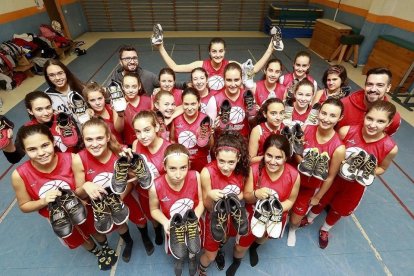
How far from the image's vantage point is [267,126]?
Answer: 8.77 ft

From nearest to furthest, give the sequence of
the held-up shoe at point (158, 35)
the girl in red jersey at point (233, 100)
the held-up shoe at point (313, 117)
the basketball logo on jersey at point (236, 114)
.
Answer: the held-up shoe at point (313, 117), the girl in red jersey at point (233, 100), the basketball logo on jersey at point (236, 114), the held-up shoe at point (158, 35)

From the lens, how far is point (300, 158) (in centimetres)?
254

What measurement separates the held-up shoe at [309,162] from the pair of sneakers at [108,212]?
1741mm

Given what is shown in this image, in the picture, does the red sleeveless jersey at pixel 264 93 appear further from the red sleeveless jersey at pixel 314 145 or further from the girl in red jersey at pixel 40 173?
the girl in red jersey at pixel 40 173

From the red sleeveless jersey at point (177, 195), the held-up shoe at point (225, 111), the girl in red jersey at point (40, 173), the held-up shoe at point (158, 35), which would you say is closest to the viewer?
the girl in red jersey at point (40, 173)

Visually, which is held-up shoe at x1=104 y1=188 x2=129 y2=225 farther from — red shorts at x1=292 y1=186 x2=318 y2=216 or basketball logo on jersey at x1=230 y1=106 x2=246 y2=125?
red shorts at x1=292 y1=186 x2=318 y2=216

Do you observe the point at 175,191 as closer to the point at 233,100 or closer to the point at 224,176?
the point at 224,176

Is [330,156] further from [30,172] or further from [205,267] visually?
[30,172]

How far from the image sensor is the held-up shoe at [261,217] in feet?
6.62

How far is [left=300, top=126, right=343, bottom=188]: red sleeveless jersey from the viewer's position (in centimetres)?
238

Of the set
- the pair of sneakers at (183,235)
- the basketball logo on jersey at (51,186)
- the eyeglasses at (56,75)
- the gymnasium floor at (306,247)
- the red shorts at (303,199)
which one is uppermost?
the eyeglasses at (56,75)

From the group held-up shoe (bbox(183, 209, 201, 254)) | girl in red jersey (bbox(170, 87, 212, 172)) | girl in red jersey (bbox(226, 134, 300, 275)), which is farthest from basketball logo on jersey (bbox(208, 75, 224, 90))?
held-up shoe (bbox(183, 209, 201, 254))

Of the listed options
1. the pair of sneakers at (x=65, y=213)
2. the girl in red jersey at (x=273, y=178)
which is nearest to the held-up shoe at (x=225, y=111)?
the girl in red jersey at (x=273, y=178)

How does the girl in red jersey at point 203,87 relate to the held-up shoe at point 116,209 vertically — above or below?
above
